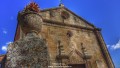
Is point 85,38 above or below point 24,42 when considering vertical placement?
above

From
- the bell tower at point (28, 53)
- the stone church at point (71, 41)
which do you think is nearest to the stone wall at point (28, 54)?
the bell tower at point (28, 53)

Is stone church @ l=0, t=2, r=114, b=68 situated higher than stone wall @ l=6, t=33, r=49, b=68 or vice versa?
stone church @ l=0, t=2, r=114, b=68

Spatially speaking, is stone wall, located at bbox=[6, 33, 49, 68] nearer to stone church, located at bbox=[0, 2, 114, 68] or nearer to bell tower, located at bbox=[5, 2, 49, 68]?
bell tower, located at bbox=[5, 2, 49, 68]

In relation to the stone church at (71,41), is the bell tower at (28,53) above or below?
below

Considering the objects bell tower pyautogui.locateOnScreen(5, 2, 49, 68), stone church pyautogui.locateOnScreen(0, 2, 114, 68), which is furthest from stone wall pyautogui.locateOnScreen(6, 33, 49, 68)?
stone church pyautogui.locateOnScreen(0, 2, 114, 68)

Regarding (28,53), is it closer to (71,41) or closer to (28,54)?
(28,54)

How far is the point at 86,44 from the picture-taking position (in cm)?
1283

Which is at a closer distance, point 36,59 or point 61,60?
point 36,59

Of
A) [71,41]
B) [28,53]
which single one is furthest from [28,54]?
[71,41]

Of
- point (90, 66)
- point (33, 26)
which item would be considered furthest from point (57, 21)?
point (33, 26)

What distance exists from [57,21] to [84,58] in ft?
11.3

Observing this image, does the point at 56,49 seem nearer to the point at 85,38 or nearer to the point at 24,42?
the point at 85,38

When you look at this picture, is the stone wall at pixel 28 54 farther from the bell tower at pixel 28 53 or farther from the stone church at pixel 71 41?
the stone church at pixel 71 41

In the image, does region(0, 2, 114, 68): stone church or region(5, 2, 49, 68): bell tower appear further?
region(0, 2, 114, 68): stone church
